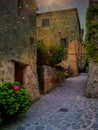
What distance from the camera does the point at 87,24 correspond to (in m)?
13.1

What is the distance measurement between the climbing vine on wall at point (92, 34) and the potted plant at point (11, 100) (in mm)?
6538

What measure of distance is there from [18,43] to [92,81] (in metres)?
5.33

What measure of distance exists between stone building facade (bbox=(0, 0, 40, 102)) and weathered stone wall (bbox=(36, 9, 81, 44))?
12.2 metres

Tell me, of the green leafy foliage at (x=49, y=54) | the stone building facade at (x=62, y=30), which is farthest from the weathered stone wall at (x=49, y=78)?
the stone building facade at (x=62, y=30)

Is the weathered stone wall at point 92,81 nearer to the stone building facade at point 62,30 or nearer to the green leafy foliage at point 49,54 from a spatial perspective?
the green leafy foliage at point 49,54

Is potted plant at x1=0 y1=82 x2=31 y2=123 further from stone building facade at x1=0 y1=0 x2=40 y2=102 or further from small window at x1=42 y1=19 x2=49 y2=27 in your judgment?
small window at x1=42 y1=19 x2=49 y2=27

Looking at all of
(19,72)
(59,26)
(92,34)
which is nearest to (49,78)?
(92,34)

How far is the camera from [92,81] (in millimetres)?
12305

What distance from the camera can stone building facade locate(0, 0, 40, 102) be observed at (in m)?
8.59

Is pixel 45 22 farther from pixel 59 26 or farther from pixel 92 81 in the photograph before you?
pixel 92 81

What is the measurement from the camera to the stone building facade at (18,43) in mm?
8594

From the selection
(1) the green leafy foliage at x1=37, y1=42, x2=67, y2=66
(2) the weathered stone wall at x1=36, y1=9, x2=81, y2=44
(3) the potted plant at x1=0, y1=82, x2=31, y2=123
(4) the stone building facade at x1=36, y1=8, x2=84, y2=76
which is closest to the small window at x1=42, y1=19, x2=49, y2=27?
(4) the stone building facade at x1=36, y1=8, x2=84, y2=76

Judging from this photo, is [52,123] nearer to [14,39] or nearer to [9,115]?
[9,115]

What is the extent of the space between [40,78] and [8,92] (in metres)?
7.24
